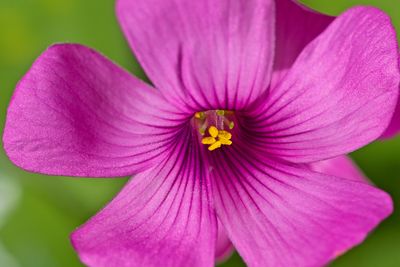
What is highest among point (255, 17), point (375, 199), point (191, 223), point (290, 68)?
point (255, 17)

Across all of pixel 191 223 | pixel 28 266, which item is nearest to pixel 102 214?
pixel 191 223

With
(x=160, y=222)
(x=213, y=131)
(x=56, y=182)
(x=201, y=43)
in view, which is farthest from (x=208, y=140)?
(x=56, y=182)

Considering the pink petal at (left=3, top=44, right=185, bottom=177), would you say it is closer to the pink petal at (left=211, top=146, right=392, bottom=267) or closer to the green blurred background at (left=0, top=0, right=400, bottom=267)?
the pink petal at (left=211, top=146, right=392, bottom=267)

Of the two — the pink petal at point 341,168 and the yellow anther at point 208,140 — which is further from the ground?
the yellow anther at point 208,140

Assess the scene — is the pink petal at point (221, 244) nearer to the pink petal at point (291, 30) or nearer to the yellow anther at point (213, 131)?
the yellow anther at point (213, 131)

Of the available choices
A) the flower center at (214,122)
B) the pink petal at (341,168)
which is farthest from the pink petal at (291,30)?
the pink petal at (341,168)

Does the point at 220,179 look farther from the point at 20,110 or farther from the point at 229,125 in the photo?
the point at 20,110

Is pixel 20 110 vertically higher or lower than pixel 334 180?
higher
